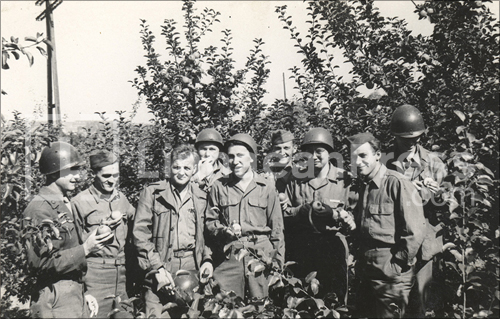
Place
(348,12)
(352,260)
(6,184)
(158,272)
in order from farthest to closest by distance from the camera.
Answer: (348,12) → (352,260) → (158,272) → (6,184)

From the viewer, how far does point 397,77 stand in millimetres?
4457

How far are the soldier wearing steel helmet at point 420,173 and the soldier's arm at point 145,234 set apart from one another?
2.30 meters

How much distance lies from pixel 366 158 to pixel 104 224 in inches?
97.9

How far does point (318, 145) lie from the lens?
4.37 m

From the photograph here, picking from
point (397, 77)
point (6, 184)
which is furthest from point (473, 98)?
point (6, 184)

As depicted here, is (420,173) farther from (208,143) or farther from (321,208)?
(208,143)

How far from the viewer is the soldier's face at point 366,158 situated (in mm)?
3549

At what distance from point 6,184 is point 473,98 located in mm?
3964

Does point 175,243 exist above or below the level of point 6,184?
below

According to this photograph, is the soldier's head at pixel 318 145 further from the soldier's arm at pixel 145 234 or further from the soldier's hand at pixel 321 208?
the soldier's arm at pixel 145 234

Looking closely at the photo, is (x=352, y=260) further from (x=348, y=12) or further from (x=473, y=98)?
(x=348, y=12)

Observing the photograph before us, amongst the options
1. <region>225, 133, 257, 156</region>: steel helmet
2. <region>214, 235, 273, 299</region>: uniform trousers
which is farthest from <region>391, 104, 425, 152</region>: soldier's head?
<region>214, 235, 273, 299</region>: uniform trousers

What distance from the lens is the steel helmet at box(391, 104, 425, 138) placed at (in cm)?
380

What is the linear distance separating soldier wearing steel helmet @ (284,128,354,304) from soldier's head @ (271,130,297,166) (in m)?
0.39
